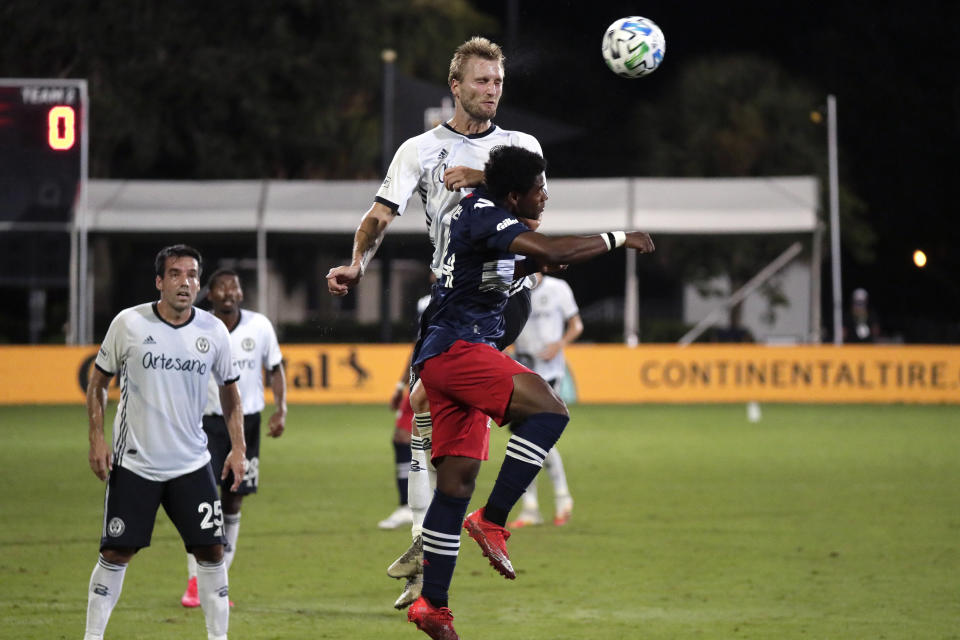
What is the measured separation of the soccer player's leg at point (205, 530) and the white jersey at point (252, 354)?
2435 mm

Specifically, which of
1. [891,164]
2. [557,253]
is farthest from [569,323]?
[891,164]

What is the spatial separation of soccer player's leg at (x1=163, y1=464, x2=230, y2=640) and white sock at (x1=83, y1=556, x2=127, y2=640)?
1.34 feet

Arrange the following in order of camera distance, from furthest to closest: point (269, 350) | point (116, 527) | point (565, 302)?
point (565, 302)
point (269, 350)
point (116, 527)

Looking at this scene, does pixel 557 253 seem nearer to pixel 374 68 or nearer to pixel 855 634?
pixel 855 634

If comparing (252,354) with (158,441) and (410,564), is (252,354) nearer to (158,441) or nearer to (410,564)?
(158,441)

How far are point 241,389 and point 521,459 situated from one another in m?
3.82

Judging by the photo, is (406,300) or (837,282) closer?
(837,282)

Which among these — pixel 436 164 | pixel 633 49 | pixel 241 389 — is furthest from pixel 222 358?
pixel 633 49

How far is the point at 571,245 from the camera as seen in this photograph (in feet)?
21.7

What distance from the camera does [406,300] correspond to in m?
56.7

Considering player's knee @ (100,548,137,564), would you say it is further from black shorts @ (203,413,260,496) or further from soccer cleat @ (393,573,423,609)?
black shorts @ (203,413,260,496)

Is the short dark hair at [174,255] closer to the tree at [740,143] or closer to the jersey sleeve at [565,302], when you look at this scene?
the jersey sleeve at [565,302]

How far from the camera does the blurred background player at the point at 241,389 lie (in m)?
9.98

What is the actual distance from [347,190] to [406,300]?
22470mm
